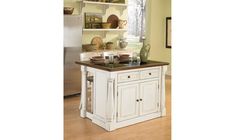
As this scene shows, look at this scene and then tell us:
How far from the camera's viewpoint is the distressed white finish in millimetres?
3803

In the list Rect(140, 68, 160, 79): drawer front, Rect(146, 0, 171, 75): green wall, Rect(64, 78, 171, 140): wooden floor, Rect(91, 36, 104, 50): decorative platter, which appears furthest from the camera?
Rect(146, 0, 171, 75): green wall

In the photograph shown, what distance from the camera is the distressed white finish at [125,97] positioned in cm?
380

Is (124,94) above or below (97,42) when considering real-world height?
below

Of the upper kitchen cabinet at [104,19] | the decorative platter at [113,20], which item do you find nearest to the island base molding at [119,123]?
the upper kitchen cabinet at [104,19]

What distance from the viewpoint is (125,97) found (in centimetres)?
390

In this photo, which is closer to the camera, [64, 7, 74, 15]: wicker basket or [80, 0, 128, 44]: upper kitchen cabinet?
[64, 7, 74, 15]: wicker basket

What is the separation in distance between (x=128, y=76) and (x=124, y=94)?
0.82 feet

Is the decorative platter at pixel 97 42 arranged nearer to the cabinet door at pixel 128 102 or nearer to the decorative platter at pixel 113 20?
the decorative platter at pixel 113 20

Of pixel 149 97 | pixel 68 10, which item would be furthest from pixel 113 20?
pixel 149 97

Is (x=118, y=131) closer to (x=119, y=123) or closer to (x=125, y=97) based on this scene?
(x=119, y=123)

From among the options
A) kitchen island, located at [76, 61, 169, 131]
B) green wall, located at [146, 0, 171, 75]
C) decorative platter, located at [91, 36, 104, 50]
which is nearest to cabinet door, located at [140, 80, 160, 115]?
kitchen island, located at [76, 61, 169, 131]

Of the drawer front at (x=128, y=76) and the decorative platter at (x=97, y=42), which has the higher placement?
the decorative platter at (x=97, y=42)

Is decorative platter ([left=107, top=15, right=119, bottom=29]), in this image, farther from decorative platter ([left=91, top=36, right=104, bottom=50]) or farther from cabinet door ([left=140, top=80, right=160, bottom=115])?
cabinet door ([left=140, top=80, right=160, bottom=115])

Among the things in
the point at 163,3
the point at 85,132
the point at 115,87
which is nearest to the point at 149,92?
the point at 115,87
